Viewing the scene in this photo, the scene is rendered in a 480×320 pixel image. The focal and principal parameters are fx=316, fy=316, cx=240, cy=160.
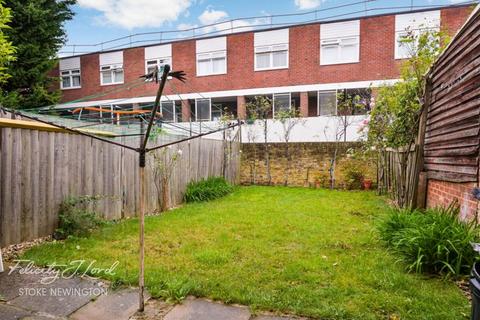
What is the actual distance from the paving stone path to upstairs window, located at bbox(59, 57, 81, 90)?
18928mm

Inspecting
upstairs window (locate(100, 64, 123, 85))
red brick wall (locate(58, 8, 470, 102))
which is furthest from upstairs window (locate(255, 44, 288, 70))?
upstairs window (locate(100, 64, 123, 85))

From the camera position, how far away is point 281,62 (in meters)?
15.5

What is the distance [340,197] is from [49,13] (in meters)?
14.9

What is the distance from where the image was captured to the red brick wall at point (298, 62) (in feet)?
45.6

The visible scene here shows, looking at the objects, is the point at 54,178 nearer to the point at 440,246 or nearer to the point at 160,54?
the point at 440,246

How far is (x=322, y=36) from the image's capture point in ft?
48.4

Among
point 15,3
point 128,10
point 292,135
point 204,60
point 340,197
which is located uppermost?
point 128,10

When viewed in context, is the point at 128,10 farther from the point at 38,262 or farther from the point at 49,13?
the point at 38,262

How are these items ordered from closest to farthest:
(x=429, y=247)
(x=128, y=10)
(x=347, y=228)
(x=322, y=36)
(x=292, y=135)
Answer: (x=429, y=247) → (x=347, y=228) → (x=292, y=135) → (x=322, y=36) → (x=128, y=10)

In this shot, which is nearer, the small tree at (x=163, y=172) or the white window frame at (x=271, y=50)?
the small tree at (x=163, y=172)

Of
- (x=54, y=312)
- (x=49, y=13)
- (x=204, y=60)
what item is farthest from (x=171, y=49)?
(x=54, y=312)

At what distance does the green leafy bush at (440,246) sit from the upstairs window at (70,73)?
66.4 ft

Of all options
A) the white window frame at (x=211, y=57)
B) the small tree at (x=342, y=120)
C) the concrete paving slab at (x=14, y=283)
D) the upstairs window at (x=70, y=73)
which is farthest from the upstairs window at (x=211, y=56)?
the concrete paving slab at (x=14, y=283)

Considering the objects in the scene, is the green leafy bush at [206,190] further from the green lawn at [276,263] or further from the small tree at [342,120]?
the small tree at [342,120]
